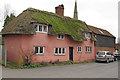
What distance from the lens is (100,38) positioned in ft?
95.9

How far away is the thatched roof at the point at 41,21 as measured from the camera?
15.7m

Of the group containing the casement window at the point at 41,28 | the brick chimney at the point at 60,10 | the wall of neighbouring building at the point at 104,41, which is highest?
the brick chimney at the point at 60,10

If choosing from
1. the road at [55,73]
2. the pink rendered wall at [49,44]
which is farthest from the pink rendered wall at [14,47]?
the road at [55,73]

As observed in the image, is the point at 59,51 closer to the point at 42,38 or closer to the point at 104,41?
the point at 42,38

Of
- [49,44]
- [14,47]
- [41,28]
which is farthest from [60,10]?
[14,47]

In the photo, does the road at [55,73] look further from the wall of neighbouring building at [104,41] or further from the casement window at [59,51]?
the wall of neighbouring building at [104,41]

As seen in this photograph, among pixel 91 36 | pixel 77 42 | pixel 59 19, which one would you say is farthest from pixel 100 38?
pixel 59 19

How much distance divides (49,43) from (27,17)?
4.20 metres

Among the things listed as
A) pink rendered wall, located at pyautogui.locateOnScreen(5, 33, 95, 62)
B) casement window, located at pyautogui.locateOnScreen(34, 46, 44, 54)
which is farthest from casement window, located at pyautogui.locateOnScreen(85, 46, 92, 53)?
casement window, located at pyautogui.locateOnScreen(34, 46, 44, 54)

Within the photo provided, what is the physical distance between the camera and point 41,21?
16688mm

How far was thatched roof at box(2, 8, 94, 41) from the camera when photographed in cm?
1572

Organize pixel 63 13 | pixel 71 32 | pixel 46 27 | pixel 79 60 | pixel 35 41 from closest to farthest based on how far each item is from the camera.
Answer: pixel 35 41 → pixel 46 27 → pixel 71 32 → pixel 79 60 → pixel 63 13

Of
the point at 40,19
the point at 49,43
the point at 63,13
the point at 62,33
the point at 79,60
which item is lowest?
the point at 79,60

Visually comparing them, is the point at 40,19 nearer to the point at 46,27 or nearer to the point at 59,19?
the point at 46,27
